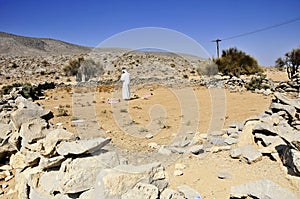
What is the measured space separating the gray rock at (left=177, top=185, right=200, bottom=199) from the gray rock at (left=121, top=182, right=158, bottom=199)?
26.1 inches

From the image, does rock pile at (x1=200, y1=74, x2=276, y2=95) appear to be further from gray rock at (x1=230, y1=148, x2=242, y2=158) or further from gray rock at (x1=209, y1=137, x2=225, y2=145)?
gray rock at (x1=230, y1=148, x2=242, y2=158)

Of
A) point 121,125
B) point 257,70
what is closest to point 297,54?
point 257,70

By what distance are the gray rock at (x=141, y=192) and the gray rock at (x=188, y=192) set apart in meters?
0.66

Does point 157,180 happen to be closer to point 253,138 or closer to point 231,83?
point 253,138

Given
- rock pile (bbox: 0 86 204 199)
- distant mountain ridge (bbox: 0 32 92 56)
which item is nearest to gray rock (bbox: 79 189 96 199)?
rock pile (bbox: 0 86 204 199)

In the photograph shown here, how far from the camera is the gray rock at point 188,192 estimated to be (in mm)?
3738

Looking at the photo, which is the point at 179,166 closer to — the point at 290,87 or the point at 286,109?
the point at 286,109

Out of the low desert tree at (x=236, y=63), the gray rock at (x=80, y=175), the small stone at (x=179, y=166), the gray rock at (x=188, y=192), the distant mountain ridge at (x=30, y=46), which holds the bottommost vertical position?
the gray rock at (x=188, y=192)

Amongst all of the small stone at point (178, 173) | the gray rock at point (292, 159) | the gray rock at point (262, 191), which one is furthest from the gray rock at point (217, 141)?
the gray rock at point (262, 191)

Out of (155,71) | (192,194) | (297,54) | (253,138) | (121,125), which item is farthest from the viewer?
(155,71)

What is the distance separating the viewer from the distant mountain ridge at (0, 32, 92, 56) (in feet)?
184

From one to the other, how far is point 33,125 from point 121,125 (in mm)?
3323

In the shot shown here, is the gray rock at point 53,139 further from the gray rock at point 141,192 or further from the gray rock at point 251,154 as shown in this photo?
the gray rock at point 251,154

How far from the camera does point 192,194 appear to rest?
378 centimetres
